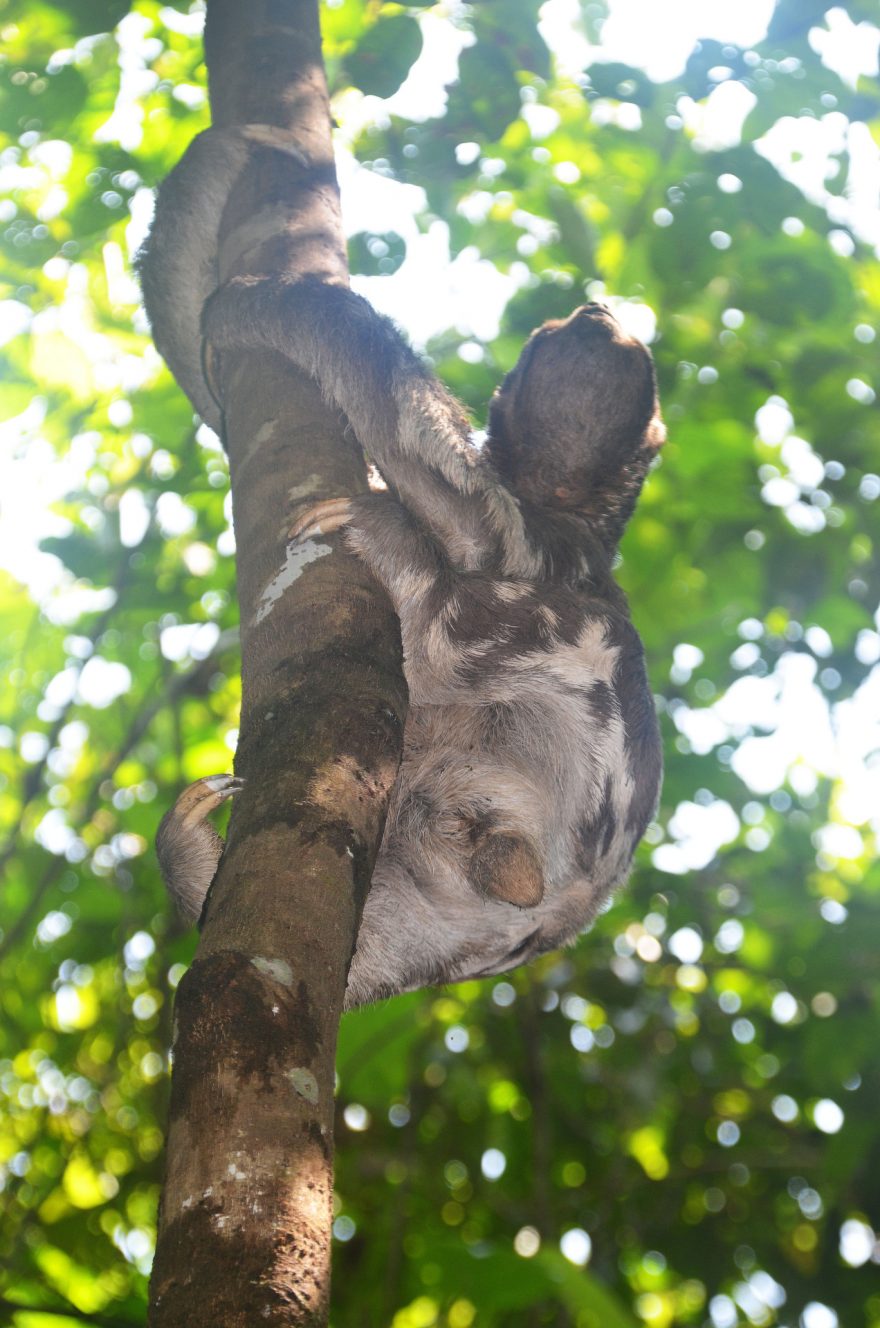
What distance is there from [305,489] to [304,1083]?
1.39 meters

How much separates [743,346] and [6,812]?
5.87m

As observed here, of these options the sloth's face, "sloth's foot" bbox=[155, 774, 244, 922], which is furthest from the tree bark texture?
the sloth's face

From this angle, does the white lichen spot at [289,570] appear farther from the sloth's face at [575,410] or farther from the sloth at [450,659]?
the sloth's face at [575,410]

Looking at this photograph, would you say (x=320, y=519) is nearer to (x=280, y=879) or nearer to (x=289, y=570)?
(x=289, y=570)

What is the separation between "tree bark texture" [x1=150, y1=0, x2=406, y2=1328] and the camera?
4.13 ft

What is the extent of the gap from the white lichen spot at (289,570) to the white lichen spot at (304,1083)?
103 centimetres

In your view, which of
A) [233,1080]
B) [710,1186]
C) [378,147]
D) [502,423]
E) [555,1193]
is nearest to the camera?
[233,1080]

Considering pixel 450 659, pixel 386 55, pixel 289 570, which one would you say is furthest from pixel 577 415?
pixel 289 570

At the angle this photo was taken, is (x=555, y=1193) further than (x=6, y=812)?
No

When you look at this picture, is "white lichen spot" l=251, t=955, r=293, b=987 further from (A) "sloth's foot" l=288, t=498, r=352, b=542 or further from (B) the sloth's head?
(B) the sloth's head

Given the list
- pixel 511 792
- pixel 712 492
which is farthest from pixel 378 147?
pixel 511 792

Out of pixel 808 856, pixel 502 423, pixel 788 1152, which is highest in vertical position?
pixel 502 423

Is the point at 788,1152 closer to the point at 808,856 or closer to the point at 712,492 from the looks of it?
the point at 808,856

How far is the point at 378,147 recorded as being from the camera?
16.5 feet
